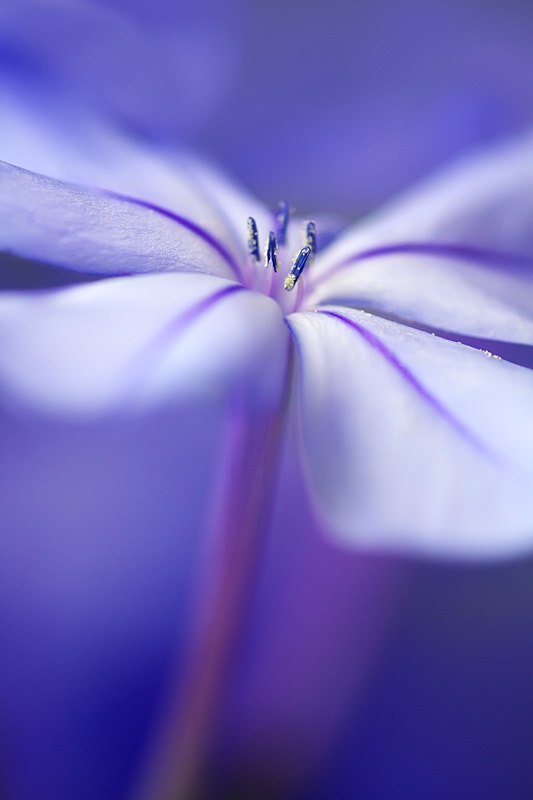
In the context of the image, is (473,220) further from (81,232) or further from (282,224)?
(81,232)

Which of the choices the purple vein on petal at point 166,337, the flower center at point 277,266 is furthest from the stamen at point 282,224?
the purple vein on petal at point 166,337

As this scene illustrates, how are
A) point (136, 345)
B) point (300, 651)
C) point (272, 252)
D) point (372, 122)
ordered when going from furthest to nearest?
point (372, 122) → point (300, 651) → point (272, 252) → point (136, 345)

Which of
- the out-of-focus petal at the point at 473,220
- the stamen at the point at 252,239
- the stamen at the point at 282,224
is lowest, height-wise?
the stamen at the point at 252,239

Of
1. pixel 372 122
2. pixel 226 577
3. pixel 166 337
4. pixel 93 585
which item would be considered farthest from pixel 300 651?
pixel 372 122

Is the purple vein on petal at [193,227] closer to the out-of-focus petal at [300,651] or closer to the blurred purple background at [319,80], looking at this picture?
the out-of-focus petal at [300,651]

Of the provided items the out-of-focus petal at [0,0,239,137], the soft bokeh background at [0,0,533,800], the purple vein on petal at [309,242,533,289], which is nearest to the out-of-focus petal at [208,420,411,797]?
the soft bokeh background at [0,0,533,800]

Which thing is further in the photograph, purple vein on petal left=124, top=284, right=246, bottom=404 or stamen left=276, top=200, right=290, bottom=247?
stamen left=276, top=200, right=290, bottom=247

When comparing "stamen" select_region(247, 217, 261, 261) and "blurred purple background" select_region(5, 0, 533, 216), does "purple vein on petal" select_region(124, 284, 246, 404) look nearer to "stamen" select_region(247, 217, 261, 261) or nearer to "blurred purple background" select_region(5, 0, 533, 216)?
"stamen" select_region(247, 217, 261, 261)
